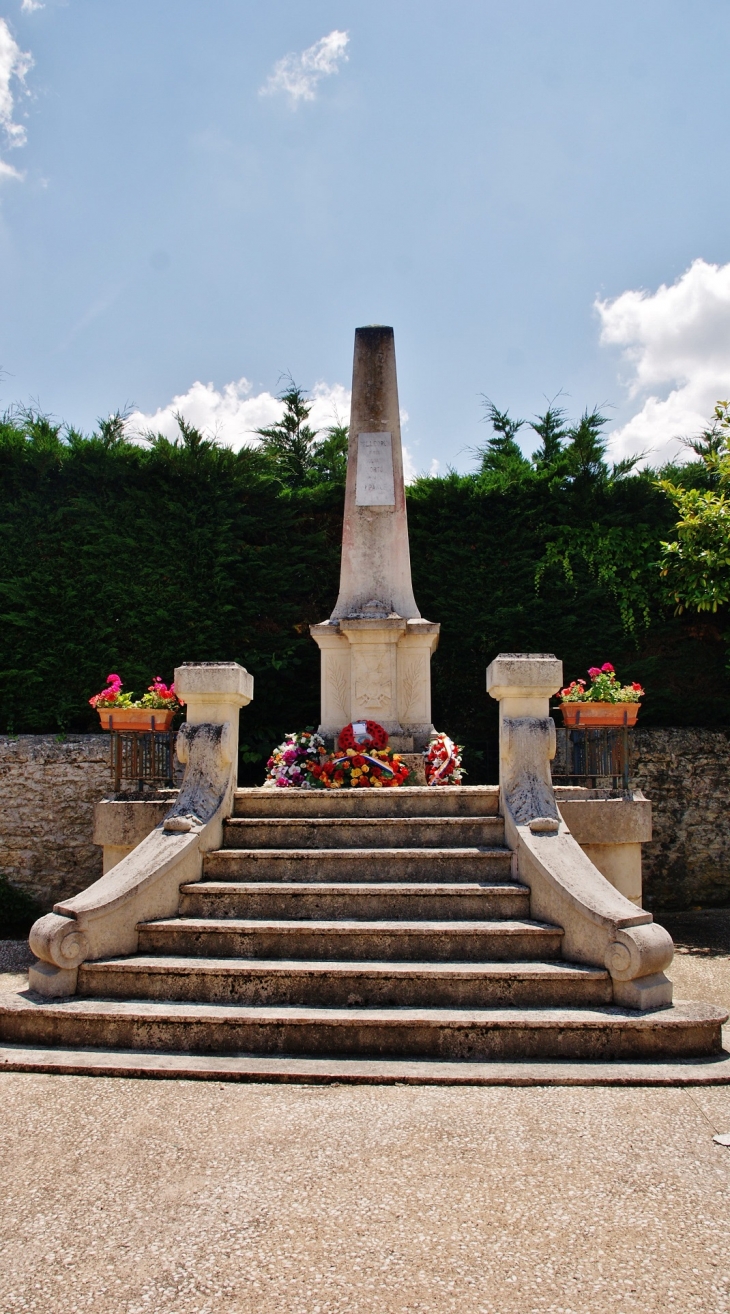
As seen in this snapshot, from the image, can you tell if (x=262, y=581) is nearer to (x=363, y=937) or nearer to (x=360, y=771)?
(x=360, y=771)

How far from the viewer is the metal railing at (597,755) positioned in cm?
651

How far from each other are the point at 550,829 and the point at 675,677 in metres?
5.74

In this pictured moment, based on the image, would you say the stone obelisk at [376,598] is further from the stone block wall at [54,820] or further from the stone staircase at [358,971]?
the stone block wall at [54,820]

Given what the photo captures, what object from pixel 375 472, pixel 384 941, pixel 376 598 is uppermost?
pixel 375 472

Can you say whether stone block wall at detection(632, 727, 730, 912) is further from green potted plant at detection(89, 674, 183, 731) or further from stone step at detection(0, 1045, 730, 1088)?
stone step at detection(0, 1045, 730, 1088)

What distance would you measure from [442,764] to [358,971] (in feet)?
12.2

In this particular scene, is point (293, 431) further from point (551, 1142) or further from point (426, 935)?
point (551, 1142)

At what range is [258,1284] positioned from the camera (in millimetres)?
2094

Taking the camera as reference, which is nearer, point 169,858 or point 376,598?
point 169,858

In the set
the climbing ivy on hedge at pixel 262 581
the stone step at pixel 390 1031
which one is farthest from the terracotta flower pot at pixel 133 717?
the stone step at pixel 390 1031

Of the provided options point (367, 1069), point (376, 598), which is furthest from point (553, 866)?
point (376, 598)

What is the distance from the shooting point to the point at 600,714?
648 centimetres

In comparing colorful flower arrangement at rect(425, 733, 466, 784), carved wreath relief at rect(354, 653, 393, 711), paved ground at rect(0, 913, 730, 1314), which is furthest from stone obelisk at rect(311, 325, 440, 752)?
paved ground at rect(0, 913, 730, 1314)

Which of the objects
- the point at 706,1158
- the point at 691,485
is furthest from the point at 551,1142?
the point at 691,485
